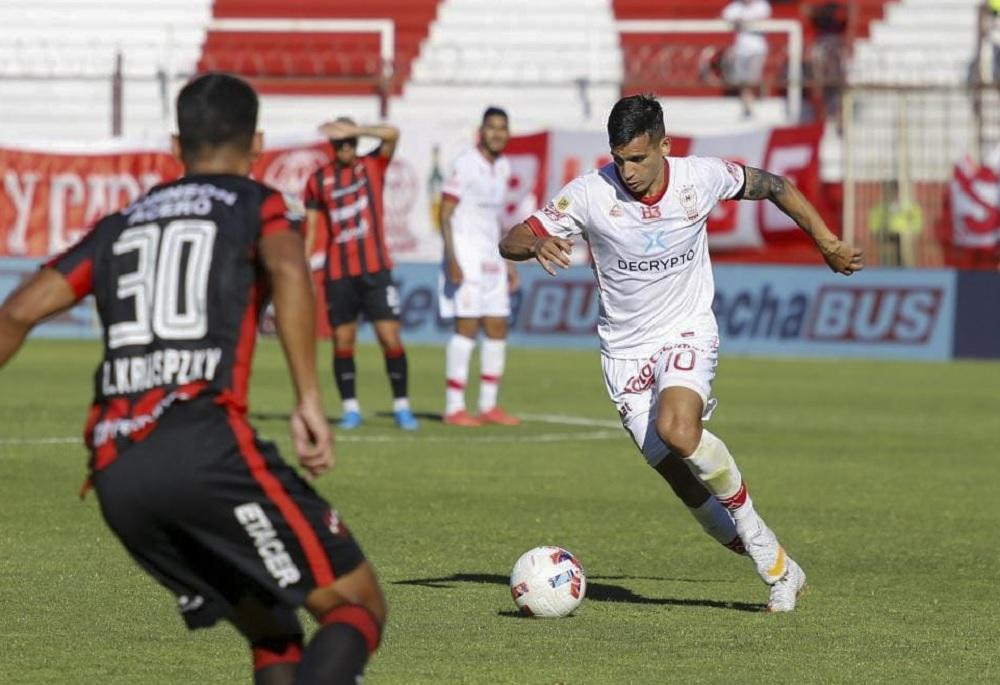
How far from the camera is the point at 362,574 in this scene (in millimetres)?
4773

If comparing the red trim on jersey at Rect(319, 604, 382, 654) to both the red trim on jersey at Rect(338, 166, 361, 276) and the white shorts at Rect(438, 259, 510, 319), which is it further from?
the white shorts at Rect(438, 259, 510, 319)

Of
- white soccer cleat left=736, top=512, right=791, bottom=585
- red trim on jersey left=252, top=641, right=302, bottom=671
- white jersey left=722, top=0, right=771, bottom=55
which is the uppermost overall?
white jersey left=722, top=0, right=771, bottom=55

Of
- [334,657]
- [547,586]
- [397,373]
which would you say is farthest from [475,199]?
[334,657]

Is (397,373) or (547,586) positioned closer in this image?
(547,586)

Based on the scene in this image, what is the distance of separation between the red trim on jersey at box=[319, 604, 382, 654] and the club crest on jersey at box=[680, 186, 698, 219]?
3.85 metres

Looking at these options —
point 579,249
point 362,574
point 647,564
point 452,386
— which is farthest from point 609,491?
point 579,249

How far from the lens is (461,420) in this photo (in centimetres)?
1588

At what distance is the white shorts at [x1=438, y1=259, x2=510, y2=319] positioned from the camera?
52.6 feet

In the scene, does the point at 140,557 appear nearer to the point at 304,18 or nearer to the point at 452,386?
the point at 452,386

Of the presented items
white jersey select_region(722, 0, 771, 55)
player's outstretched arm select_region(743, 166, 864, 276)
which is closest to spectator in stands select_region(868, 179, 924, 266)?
white jersey select_region(722, 0, 771, 55)

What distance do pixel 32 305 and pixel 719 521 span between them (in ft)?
13.1

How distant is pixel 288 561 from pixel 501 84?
886 inches

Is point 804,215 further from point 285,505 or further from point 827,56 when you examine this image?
point 827,56

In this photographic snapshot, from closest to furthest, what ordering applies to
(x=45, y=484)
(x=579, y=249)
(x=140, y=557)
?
(x=140, y=557)
(x=45, y=484)
(x=579, y=249)
